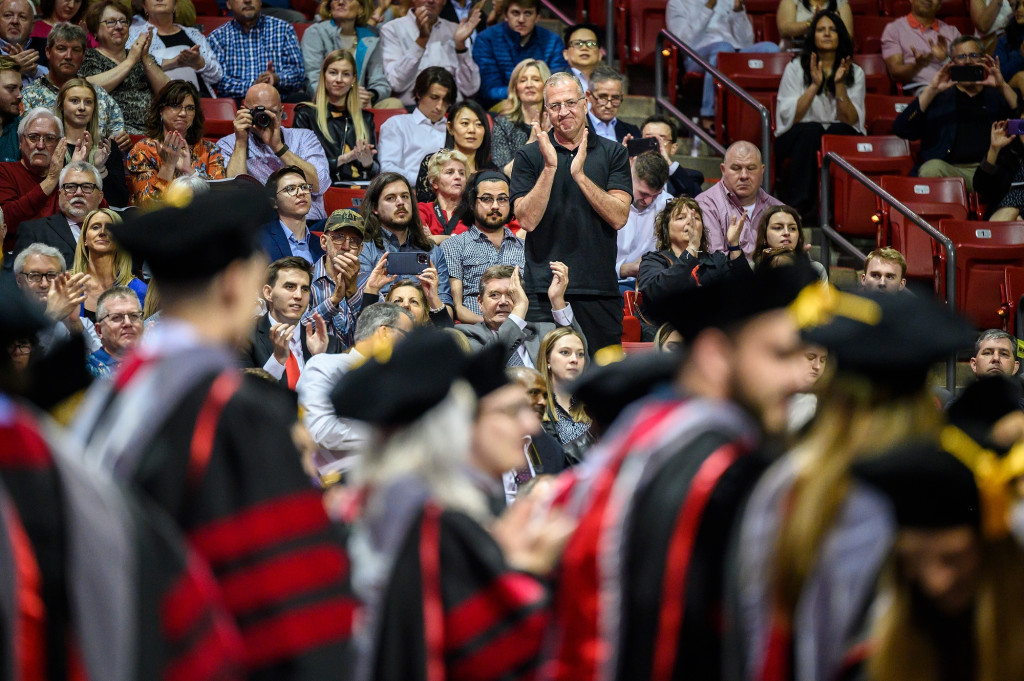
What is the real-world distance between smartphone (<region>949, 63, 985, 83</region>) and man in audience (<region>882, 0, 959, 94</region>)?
114cm

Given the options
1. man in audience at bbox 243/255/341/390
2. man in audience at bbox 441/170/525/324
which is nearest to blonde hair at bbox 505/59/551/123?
man in audience at bbox 441/170/525/324

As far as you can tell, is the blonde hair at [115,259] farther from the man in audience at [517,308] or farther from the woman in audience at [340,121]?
the woman in audience at [340,121]

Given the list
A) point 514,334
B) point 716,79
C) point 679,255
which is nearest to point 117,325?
point 514,334

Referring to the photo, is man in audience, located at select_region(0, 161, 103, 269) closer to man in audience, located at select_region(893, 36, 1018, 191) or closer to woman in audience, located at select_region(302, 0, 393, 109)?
woman in audience, located at select_region(302, 0, 393, 109)

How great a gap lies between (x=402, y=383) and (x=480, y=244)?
4746mm

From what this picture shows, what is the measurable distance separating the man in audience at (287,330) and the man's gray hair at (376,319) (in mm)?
480

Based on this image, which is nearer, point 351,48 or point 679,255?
point 679,255

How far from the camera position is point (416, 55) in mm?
9766

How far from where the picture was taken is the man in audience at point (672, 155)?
9.34 meters

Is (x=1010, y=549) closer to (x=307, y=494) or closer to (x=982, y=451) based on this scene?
(x=982, y=451)

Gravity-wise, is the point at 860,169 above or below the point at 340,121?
below

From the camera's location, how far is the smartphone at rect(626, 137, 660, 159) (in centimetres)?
886

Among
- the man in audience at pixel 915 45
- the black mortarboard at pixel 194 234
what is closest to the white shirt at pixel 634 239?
the man in audience at pixel 915 45

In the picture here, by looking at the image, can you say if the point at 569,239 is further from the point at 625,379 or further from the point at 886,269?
the point at 625,379
